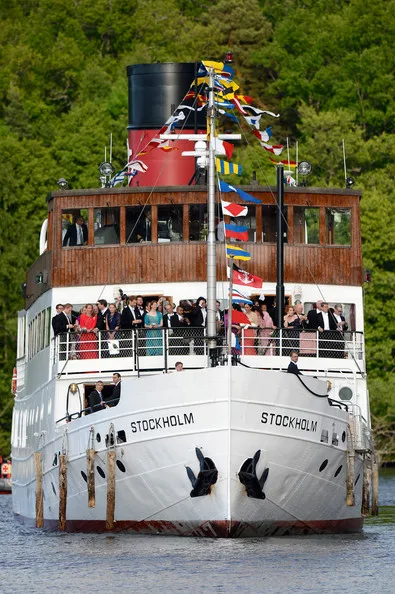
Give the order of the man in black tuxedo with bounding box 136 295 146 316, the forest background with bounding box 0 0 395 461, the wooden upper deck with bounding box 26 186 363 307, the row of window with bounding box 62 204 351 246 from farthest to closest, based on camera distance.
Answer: the forest background with bounding box 0 0 395 461
the row of window with bounding box 62 204 351 246
the wooden upper deck with bounding box 26 186 363 307
the man in black tuxedo with bounding box 136 295 146 316

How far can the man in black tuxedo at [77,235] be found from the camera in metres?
47.8

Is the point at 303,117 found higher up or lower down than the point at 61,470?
higher up

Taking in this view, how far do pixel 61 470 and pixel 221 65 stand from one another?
9.64 meters

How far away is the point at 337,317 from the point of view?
45.3 metres

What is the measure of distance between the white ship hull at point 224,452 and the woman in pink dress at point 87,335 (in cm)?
180

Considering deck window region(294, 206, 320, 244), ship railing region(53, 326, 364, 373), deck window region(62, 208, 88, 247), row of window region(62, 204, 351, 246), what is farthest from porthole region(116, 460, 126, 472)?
deck window region(294, 206, 320, 244)

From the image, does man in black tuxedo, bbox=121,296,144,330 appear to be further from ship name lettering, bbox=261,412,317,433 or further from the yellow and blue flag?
ship name lettering, bbox=261,412,317,433

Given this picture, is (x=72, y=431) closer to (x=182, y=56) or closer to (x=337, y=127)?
(x=337, y=127)

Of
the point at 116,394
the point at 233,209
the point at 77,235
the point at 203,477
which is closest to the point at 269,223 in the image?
the point at 233,209

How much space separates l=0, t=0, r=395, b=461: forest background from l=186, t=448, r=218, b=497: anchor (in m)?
47.1

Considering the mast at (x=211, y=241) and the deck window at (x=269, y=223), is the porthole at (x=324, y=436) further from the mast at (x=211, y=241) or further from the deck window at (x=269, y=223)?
the deck window at (x=269, y=223)

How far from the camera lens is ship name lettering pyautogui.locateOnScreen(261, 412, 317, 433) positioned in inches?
1594

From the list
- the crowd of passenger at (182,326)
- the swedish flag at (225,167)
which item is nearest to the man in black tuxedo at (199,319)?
the crowd of passenger at (182,326)

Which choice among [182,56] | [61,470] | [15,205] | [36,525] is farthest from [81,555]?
[182,56]
